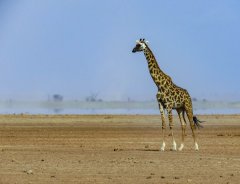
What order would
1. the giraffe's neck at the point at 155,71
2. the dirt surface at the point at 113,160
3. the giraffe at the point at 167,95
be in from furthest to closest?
the giraffe's neck at the point at 155,71 → the giraffe at the point at 167,95 → the dirt surface at the point at 113,160

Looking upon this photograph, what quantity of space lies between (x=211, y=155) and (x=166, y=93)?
2.63 m

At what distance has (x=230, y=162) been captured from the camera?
24391 mm

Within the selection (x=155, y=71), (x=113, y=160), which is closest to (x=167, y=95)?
(x=155, y=71)

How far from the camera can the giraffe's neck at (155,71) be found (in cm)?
2905

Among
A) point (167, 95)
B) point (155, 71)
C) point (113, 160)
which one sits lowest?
point (113, 160)

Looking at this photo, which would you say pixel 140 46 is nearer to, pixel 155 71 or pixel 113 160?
pixel 155 71

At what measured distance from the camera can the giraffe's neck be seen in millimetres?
29047

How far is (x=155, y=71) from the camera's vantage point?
29.4 metres

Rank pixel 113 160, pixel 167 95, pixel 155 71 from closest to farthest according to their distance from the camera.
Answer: pixel 113 160 < pixel 167 95 < pixel 155 71

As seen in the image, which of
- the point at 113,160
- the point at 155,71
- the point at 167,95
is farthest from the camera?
the point at 155,71

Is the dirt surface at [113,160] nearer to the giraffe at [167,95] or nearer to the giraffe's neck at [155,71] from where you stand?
the giraffe at [167,95]

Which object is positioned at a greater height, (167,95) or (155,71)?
(155,71)

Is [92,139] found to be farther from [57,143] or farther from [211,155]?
[211,155]

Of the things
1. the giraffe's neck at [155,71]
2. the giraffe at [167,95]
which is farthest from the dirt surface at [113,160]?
the giraffe's neck at [155,71]
